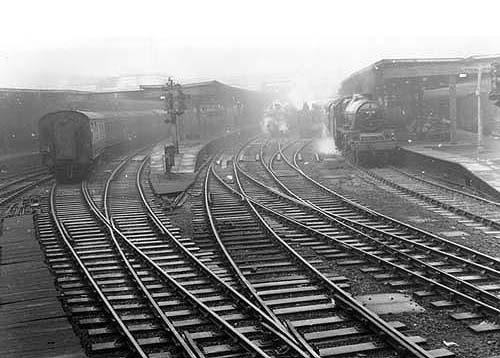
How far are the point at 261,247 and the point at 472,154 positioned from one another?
46.4 ft

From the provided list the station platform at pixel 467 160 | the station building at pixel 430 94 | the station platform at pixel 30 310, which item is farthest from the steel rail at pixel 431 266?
the station building at pixel 430 94

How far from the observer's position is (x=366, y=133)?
2497 cm

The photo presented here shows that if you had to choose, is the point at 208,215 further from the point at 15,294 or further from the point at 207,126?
the point at 207,126

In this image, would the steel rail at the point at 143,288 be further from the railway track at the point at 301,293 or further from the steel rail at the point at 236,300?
the railway track at the point at 301,293

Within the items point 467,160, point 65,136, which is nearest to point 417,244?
point 467,160

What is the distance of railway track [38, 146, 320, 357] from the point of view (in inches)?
286

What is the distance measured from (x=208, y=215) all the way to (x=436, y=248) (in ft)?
18.7

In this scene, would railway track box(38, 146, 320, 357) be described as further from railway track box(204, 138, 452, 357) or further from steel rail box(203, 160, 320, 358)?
railway track box(204, 138, 452, 357)

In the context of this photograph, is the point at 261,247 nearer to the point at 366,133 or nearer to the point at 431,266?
the point at 431,266

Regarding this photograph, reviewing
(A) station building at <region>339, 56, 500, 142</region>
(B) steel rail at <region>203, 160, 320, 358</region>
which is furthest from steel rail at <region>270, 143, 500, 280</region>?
(A) station building at <region>339, 56, 500, 142</region>

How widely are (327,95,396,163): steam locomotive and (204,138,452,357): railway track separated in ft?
35.4

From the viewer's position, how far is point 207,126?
161 ft

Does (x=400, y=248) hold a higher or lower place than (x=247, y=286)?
lower

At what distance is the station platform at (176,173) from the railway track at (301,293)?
504cm
